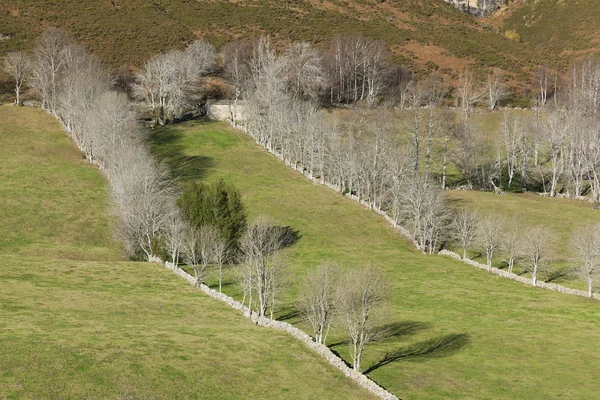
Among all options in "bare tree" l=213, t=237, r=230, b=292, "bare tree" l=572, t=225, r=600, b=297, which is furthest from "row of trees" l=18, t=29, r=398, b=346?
"bare tree" l=572, t=225, r=600, b=297

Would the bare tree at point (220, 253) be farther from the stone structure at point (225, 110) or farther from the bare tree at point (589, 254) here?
the stone structure at point (225, 110)

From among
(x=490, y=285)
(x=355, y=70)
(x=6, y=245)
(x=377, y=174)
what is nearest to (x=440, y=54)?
(x=355, y=70)

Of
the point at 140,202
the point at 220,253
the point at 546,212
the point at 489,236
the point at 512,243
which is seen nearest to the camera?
the point at 220,253

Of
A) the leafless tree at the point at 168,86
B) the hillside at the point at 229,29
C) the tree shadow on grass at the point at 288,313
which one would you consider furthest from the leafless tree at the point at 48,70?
the tree shadow on grass at the point at 288,313

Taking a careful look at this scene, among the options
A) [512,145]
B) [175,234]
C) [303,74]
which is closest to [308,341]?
[175,234]

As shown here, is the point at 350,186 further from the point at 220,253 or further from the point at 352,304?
the point at 352,304

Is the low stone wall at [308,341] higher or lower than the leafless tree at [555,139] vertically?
lower
